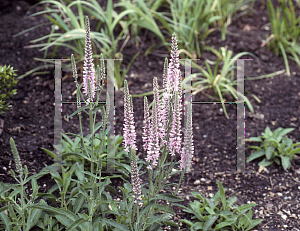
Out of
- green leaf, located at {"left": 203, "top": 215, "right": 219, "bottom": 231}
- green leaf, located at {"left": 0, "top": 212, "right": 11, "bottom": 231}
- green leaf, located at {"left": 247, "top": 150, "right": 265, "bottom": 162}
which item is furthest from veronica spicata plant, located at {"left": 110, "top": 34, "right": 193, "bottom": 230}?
green leaf, located at {"left": 247, "top": 150, "right": 265, "bottom": 162}

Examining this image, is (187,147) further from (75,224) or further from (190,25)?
(190,25)

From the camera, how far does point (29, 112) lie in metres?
3.38

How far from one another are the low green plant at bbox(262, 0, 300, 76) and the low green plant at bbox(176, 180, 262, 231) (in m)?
2.25

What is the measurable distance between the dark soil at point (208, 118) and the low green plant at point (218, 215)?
0.12m

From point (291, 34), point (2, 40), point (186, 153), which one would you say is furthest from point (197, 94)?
point (2, 40)

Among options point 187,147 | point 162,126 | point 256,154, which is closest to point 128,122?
point 162,126

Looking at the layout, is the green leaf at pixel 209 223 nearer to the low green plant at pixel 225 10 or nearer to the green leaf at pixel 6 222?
the green leaf at pixel 6 222

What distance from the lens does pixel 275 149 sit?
319 cm

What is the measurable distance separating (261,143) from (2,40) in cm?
311

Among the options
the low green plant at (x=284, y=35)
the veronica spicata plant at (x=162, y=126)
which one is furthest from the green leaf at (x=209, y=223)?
the low green plant at (x=284, y=35)

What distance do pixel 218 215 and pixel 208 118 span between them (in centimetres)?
132

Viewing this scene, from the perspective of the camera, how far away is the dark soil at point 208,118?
280 centimetres

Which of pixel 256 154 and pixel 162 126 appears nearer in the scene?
pixel 162 126

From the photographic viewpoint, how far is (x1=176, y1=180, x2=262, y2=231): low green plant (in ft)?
7.85
